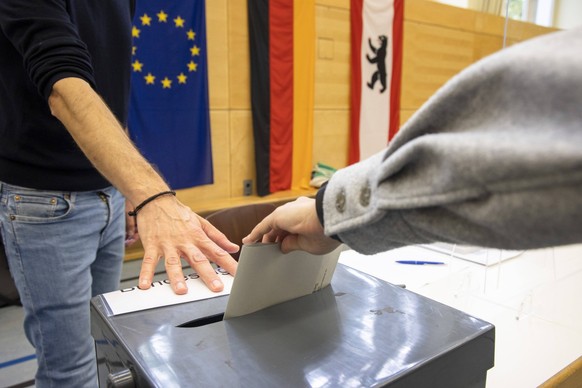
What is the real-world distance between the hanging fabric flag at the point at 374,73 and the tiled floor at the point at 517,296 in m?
2.58

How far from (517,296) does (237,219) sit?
90cm

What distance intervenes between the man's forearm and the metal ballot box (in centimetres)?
22

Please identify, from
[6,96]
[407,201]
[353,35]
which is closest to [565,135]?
[407,201]

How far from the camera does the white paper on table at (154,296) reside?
2.04ft

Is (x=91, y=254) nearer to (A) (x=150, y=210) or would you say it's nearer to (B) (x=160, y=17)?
(A) (x=150, y=210)

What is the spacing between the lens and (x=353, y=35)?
3.68 metres

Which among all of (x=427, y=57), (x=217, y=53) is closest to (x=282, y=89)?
(x=217, y=53)

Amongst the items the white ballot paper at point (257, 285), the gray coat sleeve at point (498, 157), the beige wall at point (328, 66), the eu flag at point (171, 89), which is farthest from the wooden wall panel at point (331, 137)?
the gray coat sleeve at point (498, 157)

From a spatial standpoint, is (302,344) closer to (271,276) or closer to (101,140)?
(271,276)

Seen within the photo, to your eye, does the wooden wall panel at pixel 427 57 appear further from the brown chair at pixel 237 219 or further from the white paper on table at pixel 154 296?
the white paper on table at pixel 154 296

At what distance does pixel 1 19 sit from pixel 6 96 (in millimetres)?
160

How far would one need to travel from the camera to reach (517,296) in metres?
1.04

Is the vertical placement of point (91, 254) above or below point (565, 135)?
below

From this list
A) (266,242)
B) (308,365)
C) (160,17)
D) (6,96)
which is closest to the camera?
(308,365)
